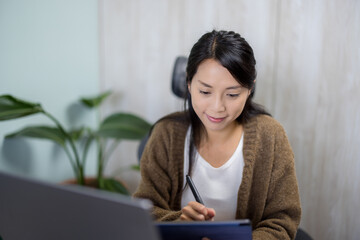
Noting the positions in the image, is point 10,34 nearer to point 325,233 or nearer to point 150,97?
point 150,97

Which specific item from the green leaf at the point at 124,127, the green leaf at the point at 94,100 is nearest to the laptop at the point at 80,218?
the green leaf at the point at 124,127

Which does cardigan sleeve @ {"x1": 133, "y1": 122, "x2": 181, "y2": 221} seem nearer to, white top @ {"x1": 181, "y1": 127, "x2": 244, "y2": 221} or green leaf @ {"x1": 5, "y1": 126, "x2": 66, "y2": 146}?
white top @ {"x1": 181, "y1": 127, "x2": 244, "y2": 221}

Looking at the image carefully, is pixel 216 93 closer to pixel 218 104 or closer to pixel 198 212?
pixel 218 104

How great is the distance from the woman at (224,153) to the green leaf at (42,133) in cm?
62

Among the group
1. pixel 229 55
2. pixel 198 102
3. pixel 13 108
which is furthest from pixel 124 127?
pixel 229 55

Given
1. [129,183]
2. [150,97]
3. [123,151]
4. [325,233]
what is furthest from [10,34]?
[325,233]

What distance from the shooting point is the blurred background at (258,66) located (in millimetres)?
1364

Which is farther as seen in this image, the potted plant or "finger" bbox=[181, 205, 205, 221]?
the potted plant

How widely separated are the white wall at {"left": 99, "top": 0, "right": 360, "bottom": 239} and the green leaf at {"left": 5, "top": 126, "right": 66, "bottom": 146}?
2.19ft

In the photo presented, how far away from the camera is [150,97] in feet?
6.07

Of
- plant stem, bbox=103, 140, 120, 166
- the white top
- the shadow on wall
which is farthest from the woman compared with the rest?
plant stem, bbox=103, 140, 120, 166

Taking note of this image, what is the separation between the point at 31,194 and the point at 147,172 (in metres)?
0.51

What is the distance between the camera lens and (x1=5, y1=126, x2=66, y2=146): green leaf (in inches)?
56.0

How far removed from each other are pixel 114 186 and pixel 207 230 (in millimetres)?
1147
